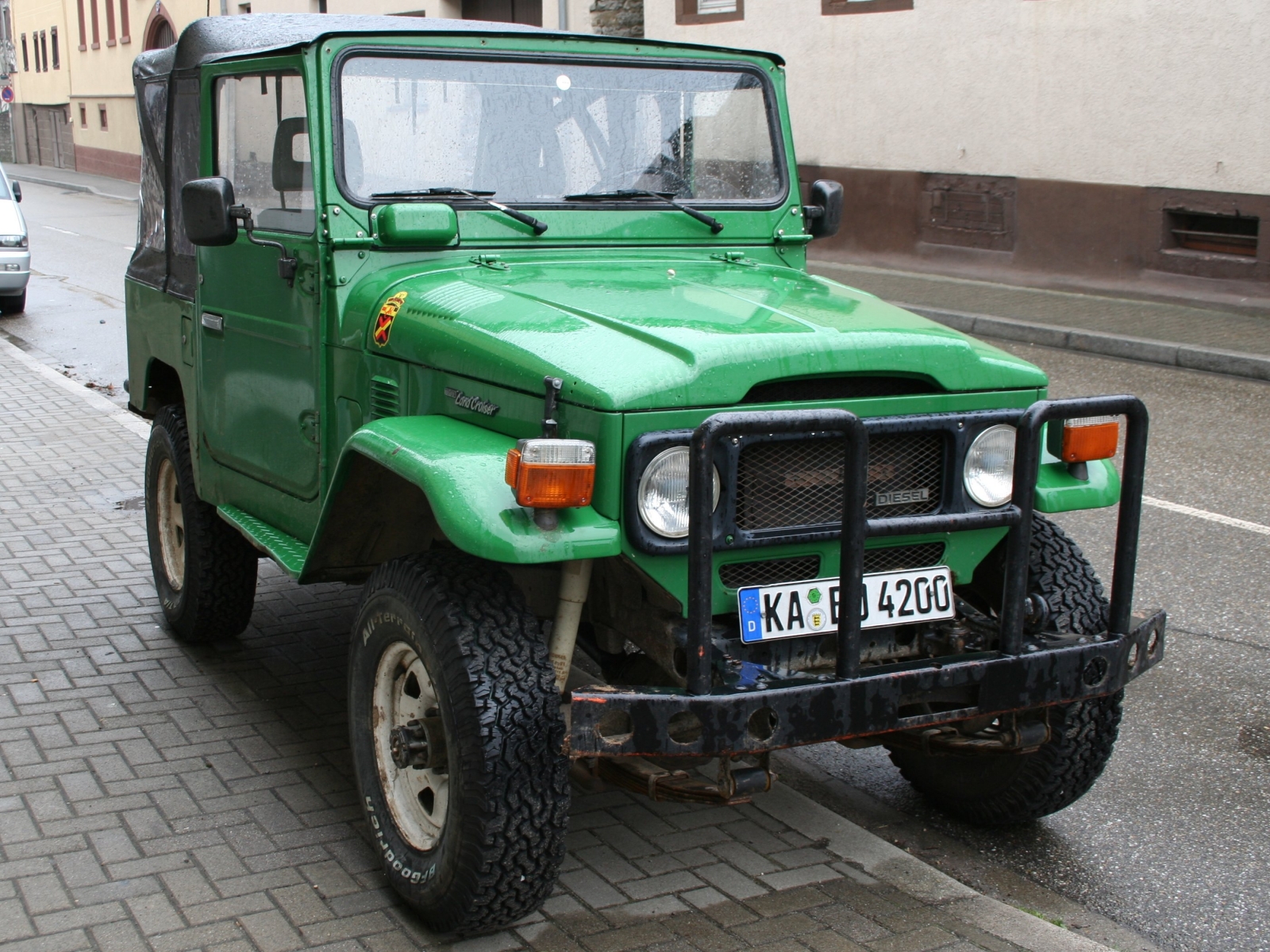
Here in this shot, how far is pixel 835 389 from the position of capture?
3.34 meters

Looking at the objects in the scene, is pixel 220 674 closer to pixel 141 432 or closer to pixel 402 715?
pixel 402 715

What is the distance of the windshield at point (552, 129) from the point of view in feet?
13.6

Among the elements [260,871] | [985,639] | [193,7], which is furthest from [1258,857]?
[193,7]

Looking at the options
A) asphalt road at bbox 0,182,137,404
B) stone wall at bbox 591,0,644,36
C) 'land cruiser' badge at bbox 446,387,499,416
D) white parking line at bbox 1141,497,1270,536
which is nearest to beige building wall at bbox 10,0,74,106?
asphalt road at bbox 0,182,137,404

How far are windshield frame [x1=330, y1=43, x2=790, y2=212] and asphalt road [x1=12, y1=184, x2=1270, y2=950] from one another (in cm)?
179

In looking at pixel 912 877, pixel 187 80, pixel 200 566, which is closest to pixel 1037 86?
pixel 187 80

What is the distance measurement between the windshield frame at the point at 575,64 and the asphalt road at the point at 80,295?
22.8ft

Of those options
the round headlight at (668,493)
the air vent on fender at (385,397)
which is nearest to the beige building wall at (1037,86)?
the air vent on fender at (385,397)

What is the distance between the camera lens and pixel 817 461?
3.28 metres

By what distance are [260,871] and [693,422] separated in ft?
5.27

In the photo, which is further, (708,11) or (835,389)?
(708,11)

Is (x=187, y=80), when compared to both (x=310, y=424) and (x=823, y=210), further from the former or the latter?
(x=823, y=210)

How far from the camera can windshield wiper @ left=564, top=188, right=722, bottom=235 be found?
14.3 ft

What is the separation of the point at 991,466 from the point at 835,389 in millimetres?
445
